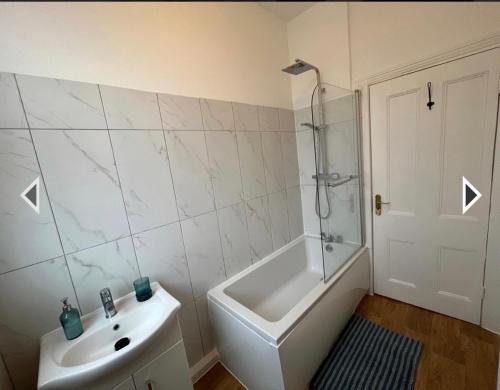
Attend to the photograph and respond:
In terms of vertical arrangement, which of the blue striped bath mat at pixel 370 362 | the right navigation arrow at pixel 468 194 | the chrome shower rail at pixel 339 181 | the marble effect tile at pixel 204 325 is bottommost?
the blue striped bath mat at pixel 370 362

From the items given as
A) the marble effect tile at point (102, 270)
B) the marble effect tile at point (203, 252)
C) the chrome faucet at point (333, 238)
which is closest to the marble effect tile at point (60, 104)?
the marble effect tile at point (102, 270)

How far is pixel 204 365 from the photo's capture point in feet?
5.37

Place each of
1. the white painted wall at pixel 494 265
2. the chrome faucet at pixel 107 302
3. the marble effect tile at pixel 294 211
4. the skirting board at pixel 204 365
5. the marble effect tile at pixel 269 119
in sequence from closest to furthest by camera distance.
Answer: the chrome faucet at pixel 107 302 → the white painted wall at pixel 494 265 → the skirting board at pixel 204 365 → the marble effect tile at pixel 269 119 → the marble effect tile at pixel 294 211

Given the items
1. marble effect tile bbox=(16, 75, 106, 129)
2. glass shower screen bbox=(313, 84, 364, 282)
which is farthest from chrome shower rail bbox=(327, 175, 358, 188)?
marble effect tile bbox=(16, 75, 106, 129)

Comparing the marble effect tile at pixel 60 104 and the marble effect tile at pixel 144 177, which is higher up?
the marble effect tile at pixel 60 104

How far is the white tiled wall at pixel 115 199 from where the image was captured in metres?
0.99

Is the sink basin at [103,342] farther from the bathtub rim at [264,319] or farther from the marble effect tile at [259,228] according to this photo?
the marble effect tile at [259,228]

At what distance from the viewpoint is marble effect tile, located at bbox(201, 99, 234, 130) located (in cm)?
157

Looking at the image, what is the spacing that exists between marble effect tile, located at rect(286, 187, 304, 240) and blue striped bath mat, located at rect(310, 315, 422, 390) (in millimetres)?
946

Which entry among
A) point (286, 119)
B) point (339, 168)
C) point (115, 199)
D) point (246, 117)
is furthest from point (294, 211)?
point (115, 199)

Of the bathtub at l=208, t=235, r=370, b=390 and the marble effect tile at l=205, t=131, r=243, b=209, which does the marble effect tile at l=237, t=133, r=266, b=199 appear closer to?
the marble effect tile at l=205, t=131, r=243, b=209

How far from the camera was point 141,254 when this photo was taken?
1327 millimetres

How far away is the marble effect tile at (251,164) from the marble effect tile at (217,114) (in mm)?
140

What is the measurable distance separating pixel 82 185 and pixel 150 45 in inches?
28.7
